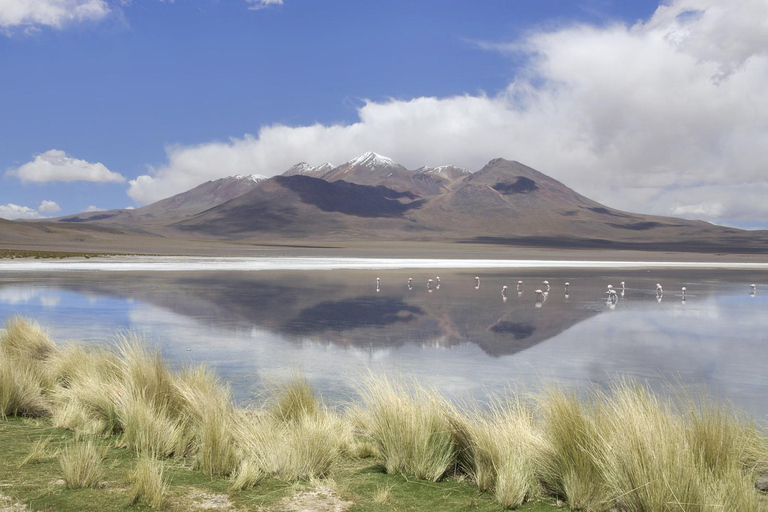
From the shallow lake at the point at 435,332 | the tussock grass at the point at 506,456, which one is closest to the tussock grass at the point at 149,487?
the tussock grass at the point at 506,456

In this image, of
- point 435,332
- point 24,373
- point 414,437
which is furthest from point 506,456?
point 435,332

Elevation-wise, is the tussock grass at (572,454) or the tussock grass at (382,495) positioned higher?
the tussock grass at (572,454)

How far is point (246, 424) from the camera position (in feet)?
17.2

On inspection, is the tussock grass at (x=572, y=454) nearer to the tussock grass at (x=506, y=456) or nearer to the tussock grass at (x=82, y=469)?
the tussock grass at (x=506, y=456)

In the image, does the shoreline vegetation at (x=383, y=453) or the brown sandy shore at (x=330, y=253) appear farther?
the brown sandy shore at (x=330, y=253)

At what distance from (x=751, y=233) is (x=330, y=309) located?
7429 inches

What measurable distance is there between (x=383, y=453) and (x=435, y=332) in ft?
24.2

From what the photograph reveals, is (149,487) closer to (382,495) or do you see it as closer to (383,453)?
(382,495)

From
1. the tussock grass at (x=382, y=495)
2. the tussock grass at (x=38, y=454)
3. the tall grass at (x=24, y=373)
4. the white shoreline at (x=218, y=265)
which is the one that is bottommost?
the tussock grass at (x=382, y=495)

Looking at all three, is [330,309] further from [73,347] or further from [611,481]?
[611,481]

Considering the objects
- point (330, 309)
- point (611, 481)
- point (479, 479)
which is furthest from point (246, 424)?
point (330, 309)

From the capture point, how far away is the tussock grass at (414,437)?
4.74m

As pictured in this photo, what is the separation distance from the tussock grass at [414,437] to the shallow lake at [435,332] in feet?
5.64

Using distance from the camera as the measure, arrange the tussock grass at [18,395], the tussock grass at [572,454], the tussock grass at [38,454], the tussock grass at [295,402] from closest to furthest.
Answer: the tussock grass at [572,454]
the tussock grass at [38,454]
the tussock grass at [295,402]
the tussock grass at [18,395]
